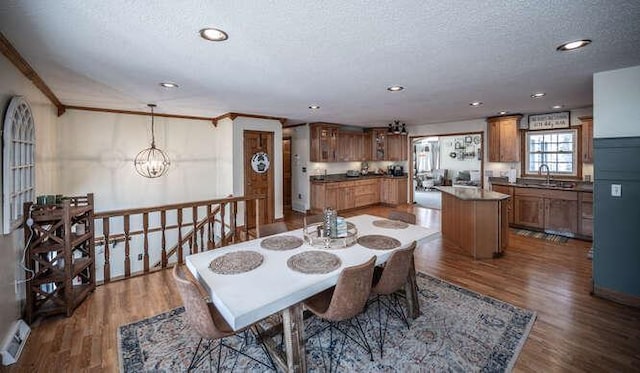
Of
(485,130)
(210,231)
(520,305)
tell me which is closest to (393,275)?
(520,305)

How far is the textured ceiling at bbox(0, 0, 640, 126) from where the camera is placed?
168 cm

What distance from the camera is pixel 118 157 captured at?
5.25 metres

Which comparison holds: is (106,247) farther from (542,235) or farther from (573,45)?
→ (542,235)

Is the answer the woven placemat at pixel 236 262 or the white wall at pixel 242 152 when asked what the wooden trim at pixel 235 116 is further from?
the woven placemat at pixel 236 262

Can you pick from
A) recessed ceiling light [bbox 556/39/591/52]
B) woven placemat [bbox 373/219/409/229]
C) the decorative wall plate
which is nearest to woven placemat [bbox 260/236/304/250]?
woven placemat [bbox 373/219/409/229]

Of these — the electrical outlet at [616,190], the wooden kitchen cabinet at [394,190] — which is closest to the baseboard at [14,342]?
the electrical outlet at [616,190]

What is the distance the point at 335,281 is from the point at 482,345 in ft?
4.31

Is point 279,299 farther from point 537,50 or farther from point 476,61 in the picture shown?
point 537,50

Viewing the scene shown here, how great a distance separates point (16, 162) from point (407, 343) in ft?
11.4

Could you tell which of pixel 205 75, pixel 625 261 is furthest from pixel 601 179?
pixel 205 75

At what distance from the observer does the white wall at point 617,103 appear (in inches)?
108

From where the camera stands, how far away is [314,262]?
199cm

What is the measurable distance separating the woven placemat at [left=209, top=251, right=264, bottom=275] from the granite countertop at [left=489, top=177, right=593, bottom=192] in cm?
542

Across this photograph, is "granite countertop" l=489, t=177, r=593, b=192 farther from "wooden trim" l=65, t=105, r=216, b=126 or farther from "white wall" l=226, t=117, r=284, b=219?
"wooden trim" l=65, t=105, r=216, b=126
